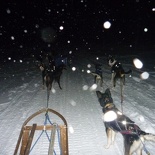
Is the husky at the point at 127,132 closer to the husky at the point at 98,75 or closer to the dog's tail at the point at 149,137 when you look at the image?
the dog's tail at the point at 149,137

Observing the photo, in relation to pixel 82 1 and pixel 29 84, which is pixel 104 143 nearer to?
pixel 29 84

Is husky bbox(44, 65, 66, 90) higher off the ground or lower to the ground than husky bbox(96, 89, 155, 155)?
higher

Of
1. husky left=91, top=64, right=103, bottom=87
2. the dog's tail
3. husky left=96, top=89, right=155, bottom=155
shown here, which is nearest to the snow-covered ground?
husky left=91, top=64, right=103, bottom=87

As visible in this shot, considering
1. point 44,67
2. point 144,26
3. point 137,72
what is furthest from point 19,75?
point 144,26

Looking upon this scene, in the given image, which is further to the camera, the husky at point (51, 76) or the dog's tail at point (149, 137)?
the husky at point (51, 76)

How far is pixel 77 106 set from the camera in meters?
6.74

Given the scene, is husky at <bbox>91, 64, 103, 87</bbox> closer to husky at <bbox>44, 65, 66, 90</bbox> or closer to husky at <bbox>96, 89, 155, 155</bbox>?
husky at <bbox>44, 65, 66, 90</bbox>

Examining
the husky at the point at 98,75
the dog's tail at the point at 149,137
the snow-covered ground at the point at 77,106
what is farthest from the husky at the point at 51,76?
the dog's tail at the point at 149,137

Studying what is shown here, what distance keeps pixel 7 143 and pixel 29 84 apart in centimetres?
497

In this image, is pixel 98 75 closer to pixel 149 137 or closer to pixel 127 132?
pixel 127 132

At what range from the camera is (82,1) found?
44906mm

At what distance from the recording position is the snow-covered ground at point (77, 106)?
463cm

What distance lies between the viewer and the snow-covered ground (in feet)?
15.2

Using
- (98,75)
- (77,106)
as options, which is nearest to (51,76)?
(98,75)
